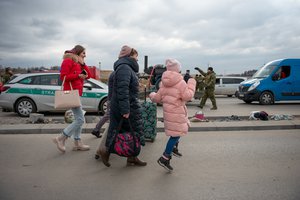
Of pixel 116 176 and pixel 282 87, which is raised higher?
pixel 282 87

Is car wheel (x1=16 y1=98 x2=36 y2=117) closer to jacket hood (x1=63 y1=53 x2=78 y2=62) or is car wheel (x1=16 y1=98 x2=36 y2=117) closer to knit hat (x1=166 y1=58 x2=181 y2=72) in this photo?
jacket hood (x1=63 y1=53 x2=78 y2=62)

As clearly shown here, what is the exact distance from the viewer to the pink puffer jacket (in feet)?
15.2

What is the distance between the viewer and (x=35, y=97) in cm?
1084

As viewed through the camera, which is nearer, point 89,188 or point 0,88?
point 89,188

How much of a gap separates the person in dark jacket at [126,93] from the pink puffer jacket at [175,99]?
45cm

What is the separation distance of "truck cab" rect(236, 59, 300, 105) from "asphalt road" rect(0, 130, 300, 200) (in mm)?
8812

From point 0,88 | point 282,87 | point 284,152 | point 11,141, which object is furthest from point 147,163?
point 282,87

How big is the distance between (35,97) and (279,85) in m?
11.1

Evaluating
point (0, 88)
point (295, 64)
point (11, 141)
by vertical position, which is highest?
point (295, 64)

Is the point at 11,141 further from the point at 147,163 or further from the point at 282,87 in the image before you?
the point at 282,87

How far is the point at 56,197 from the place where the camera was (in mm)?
3840

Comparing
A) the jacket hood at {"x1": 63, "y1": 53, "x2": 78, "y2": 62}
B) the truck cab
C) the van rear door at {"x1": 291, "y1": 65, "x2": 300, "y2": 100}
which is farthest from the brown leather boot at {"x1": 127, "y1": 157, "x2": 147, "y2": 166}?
the van rear door at {"x1": 291, "y1": 65, "x2": 300, "y2": 100}

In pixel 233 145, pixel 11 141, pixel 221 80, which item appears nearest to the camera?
pixel 233 145

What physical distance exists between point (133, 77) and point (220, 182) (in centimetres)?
195
